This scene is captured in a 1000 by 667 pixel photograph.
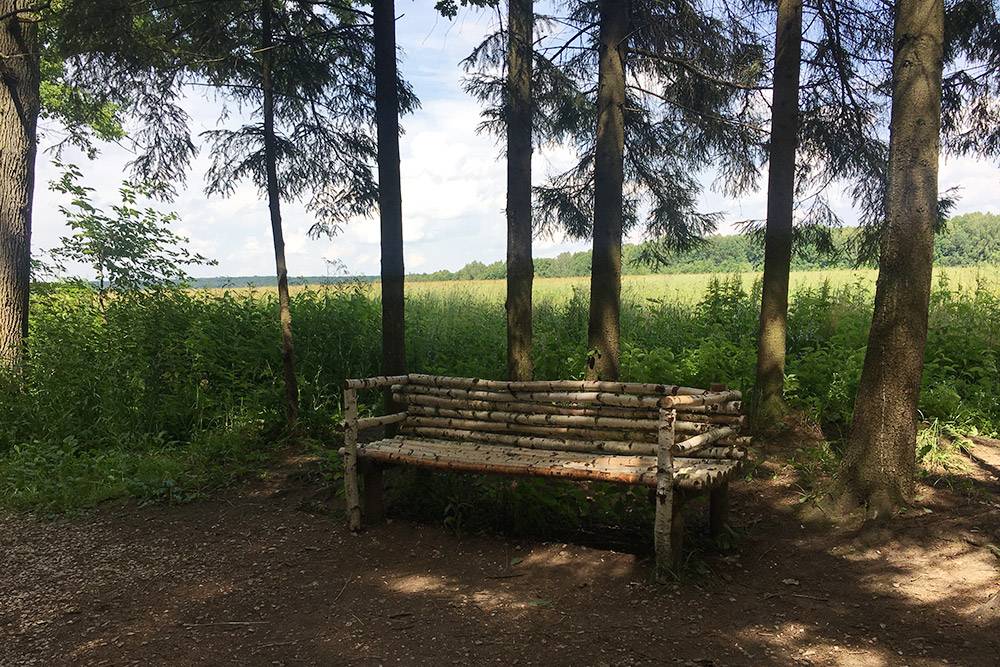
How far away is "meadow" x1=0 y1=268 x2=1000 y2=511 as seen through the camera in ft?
21.3

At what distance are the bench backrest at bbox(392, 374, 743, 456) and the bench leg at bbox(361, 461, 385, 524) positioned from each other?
→ 534 mm

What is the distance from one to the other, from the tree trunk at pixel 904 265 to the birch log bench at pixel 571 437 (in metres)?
0.92

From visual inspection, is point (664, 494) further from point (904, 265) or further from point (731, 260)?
point (731, 260)

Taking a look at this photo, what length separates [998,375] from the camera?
7.73 meters

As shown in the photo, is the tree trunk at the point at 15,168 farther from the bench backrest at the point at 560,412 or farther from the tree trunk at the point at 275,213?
the bench backrest at the point at 560,412

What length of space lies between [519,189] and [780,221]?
2.87 meters

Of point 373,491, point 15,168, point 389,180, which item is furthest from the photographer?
point 15,168

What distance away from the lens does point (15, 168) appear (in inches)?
354

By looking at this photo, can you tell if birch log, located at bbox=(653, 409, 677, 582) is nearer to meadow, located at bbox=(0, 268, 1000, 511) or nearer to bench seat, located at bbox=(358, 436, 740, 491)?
bench seat, located at bbox=(358, 436, 740, 491)

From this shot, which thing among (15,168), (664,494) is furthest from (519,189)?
(15,168)

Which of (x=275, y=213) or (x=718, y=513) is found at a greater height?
(x=275, y=213)

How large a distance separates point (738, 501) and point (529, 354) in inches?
121

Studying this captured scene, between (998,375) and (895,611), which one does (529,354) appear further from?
(998,375)

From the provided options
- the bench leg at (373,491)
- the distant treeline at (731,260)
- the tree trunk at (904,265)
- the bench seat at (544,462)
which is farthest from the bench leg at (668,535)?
the distant treeline at (731,260)
